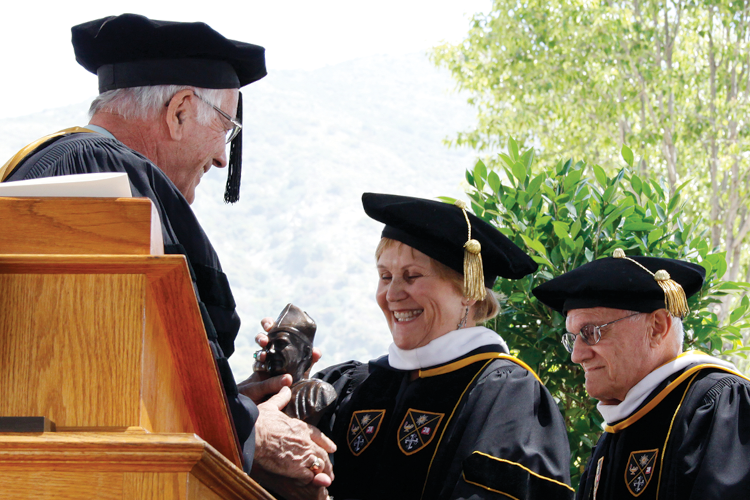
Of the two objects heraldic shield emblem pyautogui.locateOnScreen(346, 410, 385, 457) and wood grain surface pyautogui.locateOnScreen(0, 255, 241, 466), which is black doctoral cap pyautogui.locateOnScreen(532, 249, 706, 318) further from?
wood grain surface pyautogui.locateOnScreen(0, 255, 241, 466)

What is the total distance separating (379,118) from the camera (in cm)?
9825

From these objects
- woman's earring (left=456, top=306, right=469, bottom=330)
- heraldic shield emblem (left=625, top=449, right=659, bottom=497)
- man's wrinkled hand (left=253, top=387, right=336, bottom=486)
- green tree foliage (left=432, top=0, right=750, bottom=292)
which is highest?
green tree foliage (left=432, top=0, right=750, bottom=292)

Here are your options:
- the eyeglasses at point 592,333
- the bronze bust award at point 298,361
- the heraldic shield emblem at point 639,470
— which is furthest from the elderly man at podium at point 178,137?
the eyeglasses at point 592,333

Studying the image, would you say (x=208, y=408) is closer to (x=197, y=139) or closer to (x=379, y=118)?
(x=197, y=139)

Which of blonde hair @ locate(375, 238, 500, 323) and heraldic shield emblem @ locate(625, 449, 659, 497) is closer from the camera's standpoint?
heraldic shield emblem @ locate(625, 449, 659, 497)

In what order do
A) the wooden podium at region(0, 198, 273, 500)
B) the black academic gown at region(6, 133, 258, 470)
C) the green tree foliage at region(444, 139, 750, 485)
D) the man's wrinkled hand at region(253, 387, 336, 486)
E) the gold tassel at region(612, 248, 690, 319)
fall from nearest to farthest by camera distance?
1. the wooden podium at region(0, 198, 273, 500)
2. the black academic gown at region(6, 133, 258, 470)
3. the man's wrinkled hand at region(253, 387, 336, 486)
4. the gold tassel at region(612, 248, 690, 319)
5. the green tree foliage at region(444, 139, 750, 485)

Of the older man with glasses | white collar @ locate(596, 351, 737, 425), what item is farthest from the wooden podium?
white collar @ locate(596, 351, 737, 425)

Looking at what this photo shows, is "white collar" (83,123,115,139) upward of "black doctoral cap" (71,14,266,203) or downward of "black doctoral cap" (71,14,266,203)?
downward

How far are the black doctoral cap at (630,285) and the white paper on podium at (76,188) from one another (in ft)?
7.43

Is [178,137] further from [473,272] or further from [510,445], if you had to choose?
[510,445]

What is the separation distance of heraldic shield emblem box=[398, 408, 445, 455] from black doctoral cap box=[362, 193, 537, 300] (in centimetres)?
49

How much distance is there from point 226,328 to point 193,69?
874 mm

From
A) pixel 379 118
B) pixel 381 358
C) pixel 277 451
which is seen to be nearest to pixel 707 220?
pixel 381 358

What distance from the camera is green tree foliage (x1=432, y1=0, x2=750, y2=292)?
11445 mm
